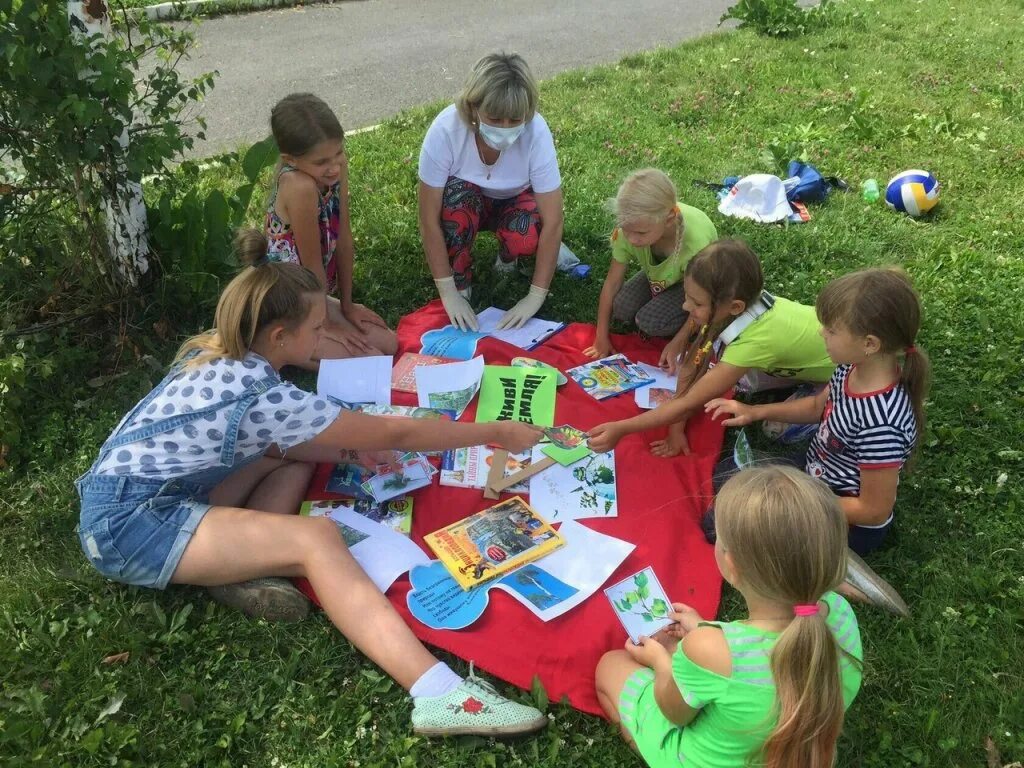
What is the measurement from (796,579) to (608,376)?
213cm

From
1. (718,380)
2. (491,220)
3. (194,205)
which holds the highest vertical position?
(194,205)

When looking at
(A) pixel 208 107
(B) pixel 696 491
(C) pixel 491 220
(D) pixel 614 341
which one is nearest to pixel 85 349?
(C) pixel 491 220

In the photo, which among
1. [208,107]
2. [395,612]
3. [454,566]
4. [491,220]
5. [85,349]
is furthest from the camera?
[208,107]

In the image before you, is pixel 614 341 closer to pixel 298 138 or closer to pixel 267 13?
pixel 298 138

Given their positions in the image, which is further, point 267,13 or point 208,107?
point 267,13

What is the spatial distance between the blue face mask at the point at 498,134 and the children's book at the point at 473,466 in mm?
1595

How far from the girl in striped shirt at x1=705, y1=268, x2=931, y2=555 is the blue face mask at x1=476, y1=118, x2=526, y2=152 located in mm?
1867

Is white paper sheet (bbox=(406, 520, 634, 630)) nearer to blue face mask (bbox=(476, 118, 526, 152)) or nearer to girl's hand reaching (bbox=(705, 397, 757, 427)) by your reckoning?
girl's hand reaching (bbox=(705, 397, 757, 427))

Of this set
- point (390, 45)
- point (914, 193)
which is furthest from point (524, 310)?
point (390, 45)

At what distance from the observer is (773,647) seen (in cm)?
171

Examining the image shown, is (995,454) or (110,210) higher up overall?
(110,210)

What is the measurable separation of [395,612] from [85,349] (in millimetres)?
2275

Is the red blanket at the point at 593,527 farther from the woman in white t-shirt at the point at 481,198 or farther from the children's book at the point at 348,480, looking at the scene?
the woman in white t-shirt at the point at 481,198

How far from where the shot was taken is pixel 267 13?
9.33 metres
